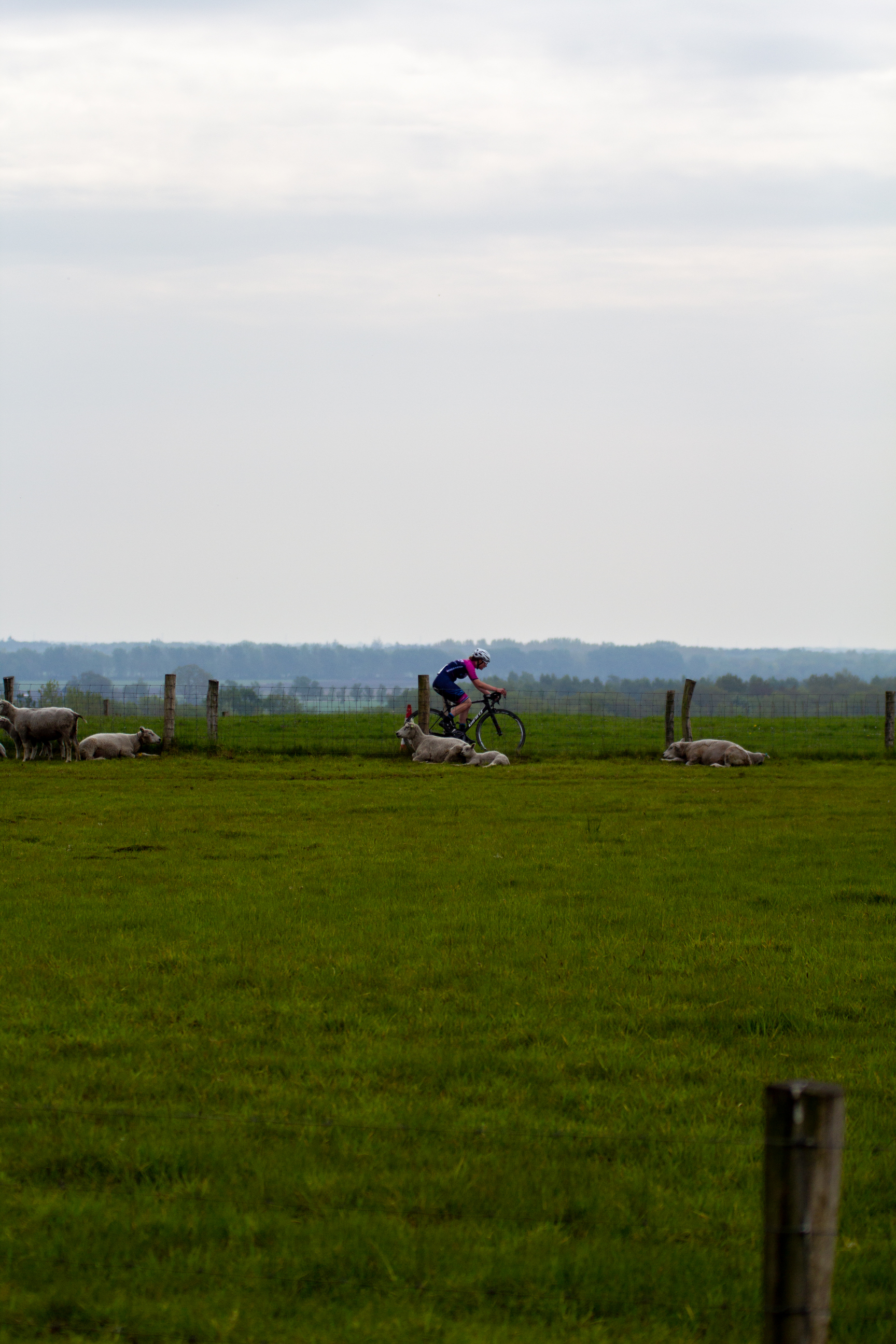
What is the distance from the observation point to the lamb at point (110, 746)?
91.5ft

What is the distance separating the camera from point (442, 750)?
2811 cm

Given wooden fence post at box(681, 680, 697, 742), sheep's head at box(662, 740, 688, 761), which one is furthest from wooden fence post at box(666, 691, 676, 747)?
sheep's head at box(662, 740, 688, 761)

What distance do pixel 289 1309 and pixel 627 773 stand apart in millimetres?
21865

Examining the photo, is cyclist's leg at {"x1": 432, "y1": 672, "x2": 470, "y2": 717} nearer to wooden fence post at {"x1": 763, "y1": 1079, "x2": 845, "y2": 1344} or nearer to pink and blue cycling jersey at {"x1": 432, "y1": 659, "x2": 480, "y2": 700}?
pink and blue cycling jersey at {"x1": 432, "y1": 659, "x2": 480, "y2": 700}

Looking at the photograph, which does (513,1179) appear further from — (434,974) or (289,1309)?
(434,974)

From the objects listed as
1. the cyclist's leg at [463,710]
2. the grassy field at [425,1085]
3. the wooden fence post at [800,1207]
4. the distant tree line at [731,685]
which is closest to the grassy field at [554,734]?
the cyclist's leg at [463,710]

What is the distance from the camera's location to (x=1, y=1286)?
478cm

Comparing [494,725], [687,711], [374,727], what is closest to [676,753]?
[687,711]

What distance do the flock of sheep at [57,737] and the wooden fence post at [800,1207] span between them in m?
24.7

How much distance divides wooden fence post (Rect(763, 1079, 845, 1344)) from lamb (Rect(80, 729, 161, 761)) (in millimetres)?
25504

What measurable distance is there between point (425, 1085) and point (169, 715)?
2302 centimetres

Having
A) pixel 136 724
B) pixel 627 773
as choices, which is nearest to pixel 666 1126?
pixel 627 773

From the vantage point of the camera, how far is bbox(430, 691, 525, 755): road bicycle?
2897cm

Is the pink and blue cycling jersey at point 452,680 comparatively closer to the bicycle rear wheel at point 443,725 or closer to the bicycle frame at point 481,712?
the bicycle frame at point 481,712
